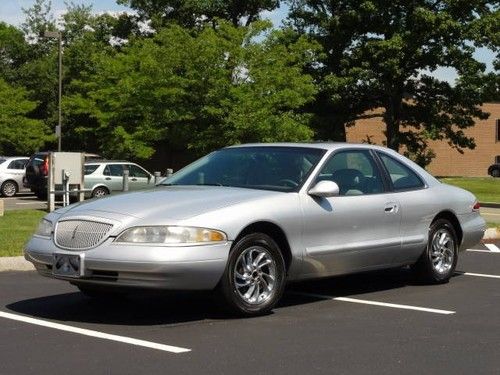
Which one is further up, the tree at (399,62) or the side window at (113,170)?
the tree at (399,62)

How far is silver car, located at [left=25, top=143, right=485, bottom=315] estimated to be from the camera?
6.96 m

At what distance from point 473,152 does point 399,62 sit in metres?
30.0

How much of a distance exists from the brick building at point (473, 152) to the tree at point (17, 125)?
28.1 metres

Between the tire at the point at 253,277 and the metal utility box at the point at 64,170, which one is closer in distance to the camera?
the tire at the point at 253,277

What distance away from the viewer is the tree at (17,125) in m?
48.1

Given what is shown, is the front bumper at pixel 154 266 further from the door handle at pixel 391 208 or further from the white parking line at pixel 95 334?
the door handle at pixel 391 208

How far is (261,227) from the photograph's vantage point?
757cm

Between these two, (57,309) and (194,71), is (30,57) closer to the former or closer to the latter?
(194,71)

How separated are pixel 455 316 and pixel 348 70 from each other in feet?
130

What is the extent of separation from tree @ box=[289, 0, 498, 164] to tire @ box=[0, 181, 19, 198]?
18.5 m

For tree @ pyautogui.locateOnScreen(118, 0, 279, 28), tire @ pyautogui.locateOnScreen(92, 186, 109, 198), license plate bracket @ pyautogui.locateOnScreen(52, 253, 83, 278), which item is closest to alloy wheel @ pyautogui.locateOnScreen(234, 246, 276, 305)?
license plate bracket @ pyautogui.locateOnScreen(52, 253, 83, 278)

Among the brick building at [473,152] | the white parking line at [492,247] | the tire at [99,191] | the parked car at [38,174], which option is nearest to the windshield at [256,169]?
the white parking line at [492,247]

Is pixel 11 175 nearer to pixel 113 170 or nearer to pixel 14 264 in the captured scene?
pixel 113 170

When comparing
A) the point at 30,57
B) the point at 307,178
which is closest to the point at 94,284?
the point at 307,178
